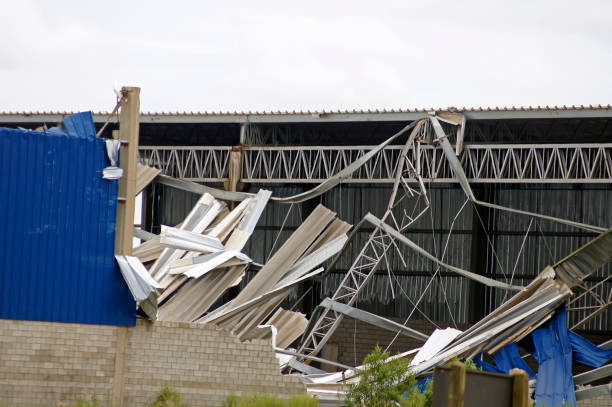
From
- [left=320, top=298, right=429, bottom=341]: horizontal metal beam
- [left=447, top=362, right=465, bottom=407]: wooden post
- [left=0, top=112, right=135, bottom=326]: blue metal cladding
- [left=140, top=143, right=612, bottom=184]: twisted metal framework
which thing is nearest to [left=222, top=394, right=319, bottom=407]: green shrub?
[left=0, top=112, right=135, bottom=326]: blue metal cladding

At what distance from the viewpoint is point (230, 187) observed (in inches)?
1188

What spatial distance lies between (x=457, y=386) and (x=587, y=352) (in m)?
14.2

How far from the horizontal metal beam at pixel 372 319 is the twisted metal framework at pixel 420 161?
4.54 metres

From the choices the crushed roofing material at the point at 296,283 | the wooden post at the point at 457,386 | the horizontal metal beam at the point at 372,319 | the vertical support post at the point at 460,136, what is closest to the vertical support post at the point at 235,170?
the crushed roofing material at the point at 296,283

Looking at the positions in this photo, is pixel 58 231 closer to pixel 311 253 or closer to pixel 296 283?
pixel 296 283

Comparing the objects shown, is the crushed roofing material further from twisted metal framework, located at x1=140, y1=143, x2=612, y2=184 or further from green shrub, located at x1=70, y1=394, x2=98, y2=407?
green shrub, located at x1=70, y1=394, x2=98, y2=407

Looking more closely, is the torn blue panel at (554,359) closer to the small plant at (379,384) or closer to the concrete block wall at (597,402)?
the concrete block wall at (597,402)

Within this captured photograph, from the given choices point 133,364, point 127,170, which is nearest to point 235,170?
point 127,170

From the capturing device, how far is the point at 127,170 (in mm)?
21281

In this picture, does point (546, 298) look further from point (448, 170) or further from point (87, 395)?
point (87, 395)

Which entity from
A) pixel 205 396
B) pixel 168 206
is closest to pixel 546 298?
pixel 205 396

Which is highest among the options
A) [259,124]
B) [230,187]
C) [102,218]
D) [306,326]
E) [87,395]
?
[259,124]

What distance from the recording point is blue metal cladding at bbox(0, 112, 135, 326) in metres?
20.4

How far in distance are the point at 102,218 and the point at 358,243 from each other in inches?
579
